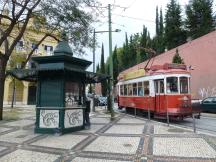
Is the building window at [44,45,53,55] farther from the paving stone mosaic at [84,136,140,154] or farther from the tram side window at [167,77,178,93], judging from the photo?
the paving stone mosaic at [84,136,140,154]

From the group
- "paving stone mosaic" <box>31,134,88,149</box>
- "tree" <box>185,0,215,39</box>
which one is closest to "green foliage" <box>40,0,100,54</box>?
"paving stone mosaic" <box>31,134,88,149</box>

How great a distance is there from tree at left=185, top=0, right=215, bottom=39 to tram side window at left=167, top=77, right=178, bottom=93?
93.8ft

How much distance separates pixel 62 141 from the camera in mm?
11258

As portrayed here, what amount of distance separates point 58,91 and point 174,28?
3904 centimetres

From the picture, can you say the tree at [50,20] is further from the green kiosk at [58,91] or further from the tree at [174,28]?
the tree at [174,28]

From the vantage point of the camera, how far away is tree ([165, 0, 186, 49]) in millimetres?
49031

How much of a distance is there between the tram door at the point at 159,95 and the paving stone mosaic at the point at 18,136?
782 centimetres

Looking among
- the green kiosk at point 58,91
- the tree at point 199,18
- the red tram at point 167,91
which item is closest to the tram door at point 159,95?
the red tram at point 167,91

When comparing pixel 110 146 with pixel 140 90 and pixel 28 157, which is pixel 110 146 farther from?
pixel 140 90

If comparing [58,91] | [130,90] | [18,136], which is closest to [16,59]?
[130,90]

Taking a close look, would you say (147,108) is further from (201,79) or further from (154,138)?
(201,79)

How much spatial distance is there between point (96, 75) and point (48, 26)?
7.51m

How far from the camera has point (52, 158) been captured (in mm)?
8766

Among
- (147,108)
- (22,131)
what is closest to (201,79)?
(147,108)
